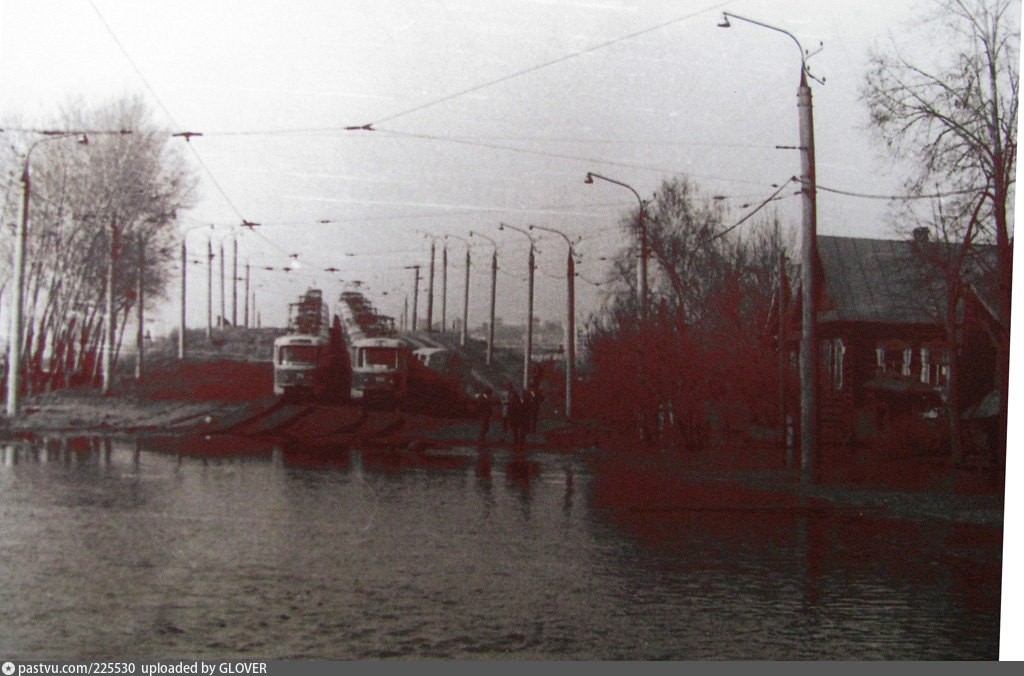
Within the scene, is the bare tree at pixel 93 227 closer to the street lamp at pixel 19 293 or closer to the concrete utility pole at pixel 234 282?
the street lamp at pixel 19 293

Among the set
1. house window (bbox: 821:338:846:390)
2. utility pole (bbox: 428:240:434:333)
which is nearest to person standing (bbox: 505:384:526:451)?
utility pole (bbox: 428:240:434:333)

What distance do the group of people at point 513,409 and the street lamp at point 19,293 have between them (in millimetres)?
3050

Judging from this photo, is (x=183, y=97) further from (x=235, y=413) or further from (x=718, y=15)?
(x=718, y=15)

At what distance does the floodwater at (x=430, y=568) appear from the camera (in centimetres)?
424

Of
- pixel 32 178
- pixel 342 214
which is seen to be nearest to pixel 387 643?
pixel 342 214

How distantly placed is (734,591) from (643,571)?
0.53m

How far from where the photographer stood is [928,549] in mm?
6516

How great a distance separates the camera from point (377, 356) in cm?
713

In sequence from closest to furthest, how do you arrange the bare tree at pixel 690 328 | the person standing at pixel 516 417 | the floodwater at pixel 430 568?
the floodwater at pixel 430 568 → the person standing at pixel 516 417 → the bare tree at pixel 690 328

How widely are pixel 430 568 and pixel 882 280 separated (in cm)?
498

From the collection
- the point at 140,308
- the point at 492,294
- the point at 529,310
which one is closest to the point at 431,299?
the point at 492,294

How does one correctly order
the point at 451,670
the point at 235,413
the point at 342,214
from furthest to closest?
the point at 235,413
the point at 342,214
the point at 451,670

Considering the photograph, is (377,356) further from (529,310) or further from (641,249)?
(641,249)

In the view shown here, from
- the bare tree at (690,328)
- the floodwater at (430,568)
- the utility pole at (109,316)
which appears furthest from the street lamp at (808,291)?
the utility pole at (109,316)
